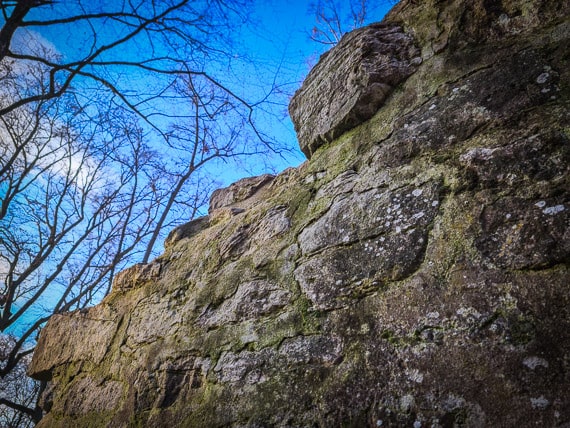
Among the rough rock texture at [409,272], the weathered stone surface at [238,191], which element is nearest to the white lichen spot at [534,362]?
the rough rock texture at [409,272]

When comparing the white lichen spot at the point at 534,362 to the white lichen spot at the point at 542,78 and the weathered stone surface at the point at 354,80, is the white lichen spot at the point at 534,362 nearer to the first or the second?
the white lichen spot at the point at 542,78

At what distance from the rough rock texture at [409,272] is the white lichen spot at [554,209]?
0.06 ft

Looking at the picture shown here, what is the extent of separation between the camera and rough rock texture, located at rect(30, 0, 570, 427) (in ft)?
3.22

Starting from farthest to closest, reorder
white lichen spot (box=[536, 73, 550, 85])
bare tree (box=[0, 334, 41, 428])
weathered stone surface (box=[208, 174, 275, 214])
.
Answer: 1. bare tree (box=[0, 334, 41, 428])
2. weathered stone surface (box=[208, 174, 275, 214])
3. white lichen spot (box=[536, 73, 550, 85])

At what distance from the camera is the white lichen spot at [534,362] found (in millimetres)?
870

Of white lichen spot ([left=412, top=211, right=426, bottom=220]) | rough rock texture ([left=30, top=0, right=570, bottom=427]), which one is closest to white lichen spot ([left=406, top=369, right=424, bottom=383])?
rough rock texture ([left=30, top=0, right=570, bottom=427])

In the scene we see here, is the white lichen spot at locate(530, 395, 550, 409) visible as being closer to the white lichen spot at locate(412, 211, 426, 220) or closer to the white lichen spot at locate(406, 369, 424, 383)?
the white lichen spot at locate(406, 369, 424, 383)

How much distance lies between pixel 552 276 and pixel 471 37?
54.8 inches

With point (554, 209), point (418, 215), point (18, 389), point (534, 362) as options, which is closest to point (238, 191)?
point (418, 215)

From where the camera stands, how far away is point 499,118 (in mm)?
1376

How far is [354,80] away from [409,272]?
54.0 inches

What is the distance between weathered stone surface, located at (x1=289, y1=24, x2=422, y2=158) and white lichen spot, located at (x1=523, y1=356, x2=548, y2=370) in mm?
1546

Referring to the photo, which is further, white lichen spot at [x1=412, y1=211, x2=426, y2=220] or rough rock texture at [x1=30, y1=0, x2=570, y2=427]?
white lichen spot at [x1=412, y1=211, x2=426, y2=220]

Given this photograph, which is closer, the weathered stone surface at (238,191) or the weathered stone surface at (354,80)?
the weathered stone surface at (354,80)
